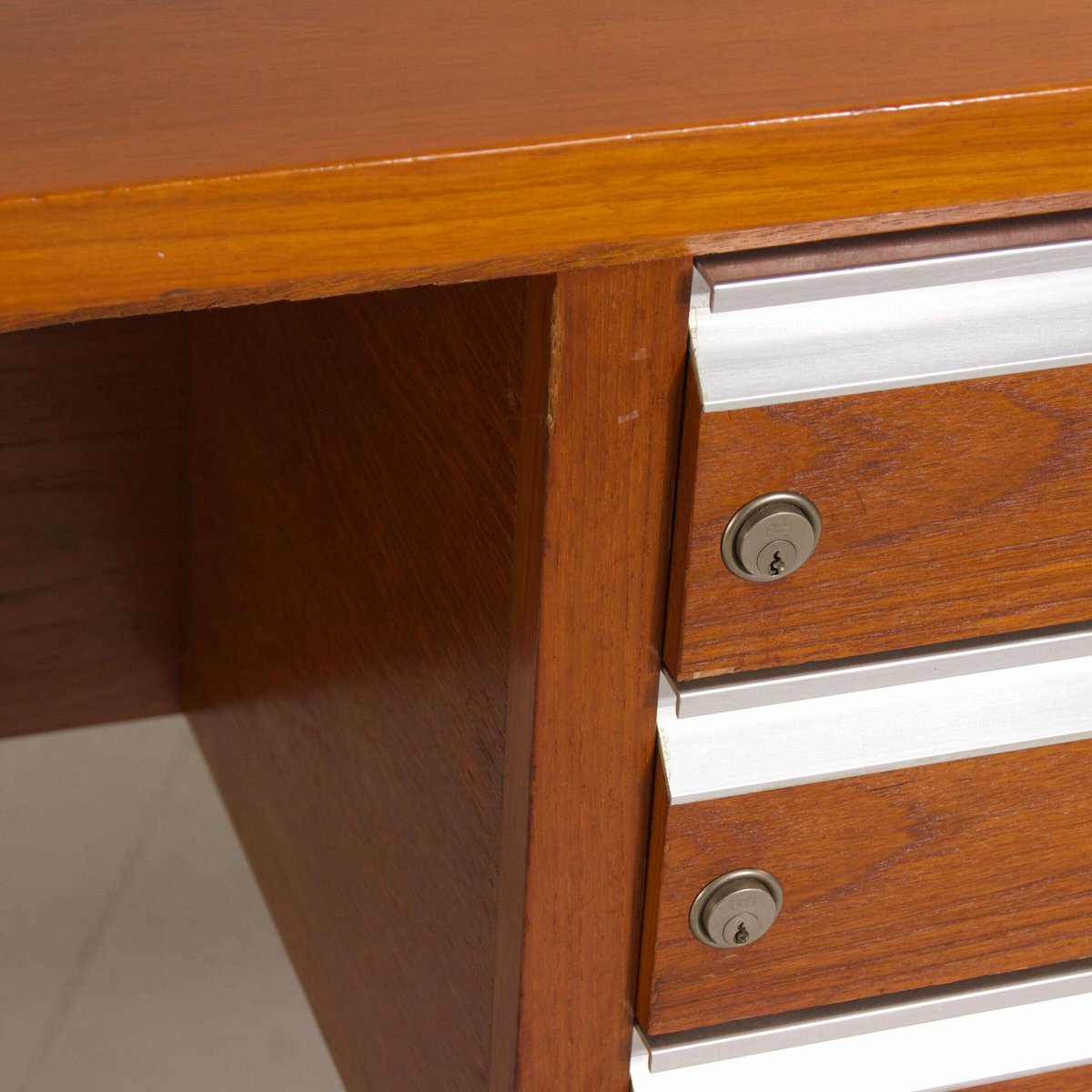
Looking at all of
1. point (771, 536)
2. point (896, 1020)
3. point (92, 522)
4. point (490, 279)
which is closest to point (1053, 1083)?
point (896, 1020)

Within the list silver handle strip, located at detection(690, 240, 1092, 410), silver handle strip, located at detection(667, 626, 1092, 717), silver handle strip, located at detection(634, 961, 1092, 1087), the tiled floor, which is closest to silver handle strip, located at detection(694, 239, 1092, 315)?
silver handle strip, located at detection(690, 240, 1092, 410)

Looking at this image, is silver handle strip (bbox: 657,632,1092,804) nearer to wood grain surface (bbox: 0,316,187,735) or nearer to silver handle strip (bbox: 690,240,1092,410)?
silver handle strip (bbox: 690,240,1092,410)

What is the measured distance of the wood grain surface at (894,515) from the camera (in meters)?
0.49

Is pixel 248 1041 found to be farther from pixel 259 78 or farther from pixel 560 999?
pixel 259 78

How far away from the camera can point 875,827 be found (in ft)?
1.84

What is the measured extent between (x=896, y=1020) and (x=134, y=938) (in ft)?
1.80

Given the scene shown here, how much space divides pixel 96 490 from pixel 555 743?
0.65m

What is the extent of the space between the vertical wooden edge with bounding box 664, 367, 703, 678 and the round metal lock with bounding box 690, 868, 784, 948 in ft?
0.27

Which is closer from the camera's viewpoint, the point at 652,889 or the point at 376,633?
the point at 652,889

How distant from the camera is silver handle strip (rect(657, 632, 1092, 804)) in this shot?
1.74ft

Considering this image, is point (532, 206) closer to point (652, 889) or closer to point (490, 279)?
point (490, 279)

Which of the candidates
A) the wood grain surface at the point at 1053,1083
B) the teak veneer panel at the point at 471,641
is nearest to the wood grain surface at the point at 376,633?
the teak veneer panel at the point at 471,641

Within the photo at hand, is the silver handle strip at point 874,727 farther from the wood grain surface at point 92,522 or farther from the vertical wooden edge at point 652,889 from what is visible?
the wood grain surface at point 92,522

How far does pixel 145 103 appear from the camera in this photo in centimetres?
42
